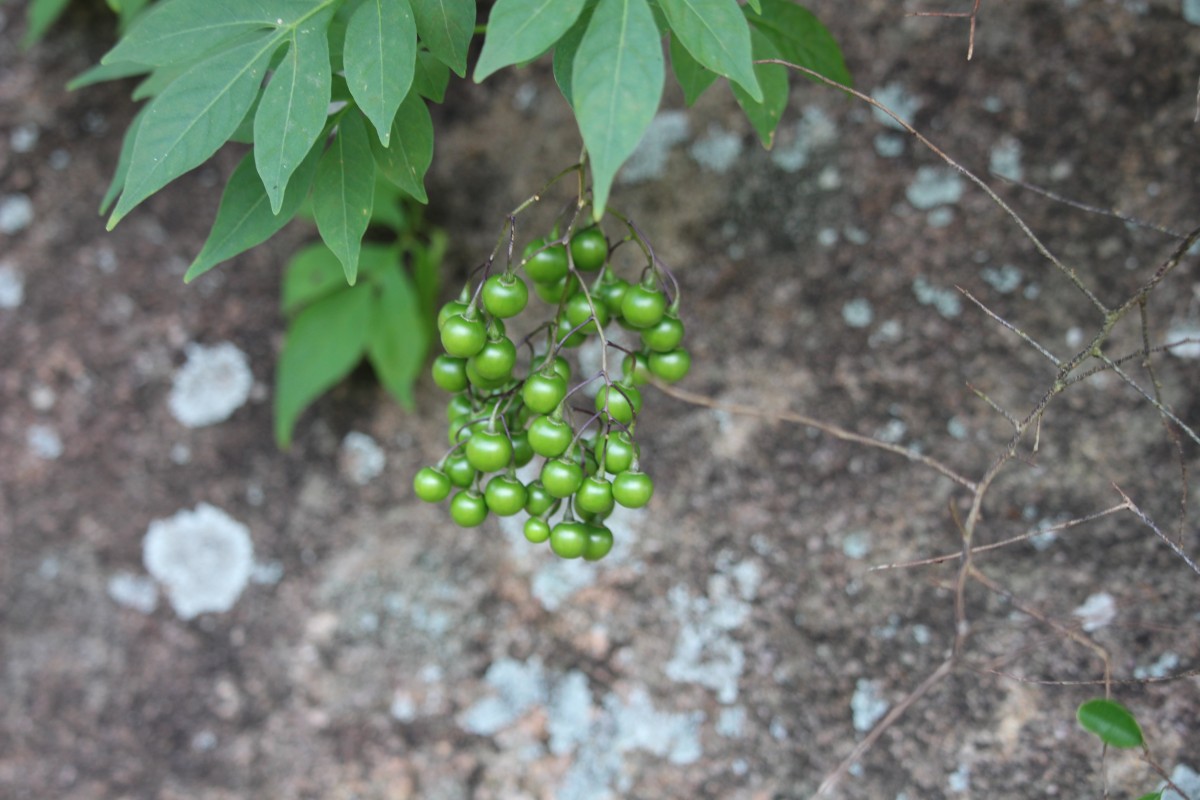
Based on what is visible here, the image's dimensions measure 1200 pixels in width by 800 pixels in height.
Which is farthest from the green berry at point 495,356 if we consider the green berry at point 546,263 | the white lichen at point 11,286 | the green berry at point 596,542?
the white lichen at point 11,286

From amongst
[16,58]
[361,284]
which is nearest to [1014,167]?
[361,284]

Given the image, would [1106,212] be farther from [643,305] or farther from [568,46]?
[568,46]

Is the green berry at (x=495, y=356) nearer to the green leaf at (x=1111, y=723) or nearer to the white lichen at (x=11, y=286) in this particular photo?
the green leaf at (x=1111, y=723)

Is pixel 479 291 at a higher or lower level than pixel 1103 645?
higher

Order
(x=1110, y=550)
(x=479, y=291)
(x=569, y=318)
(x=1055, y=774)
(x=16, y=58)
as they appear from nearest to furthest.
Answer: (x=479, y=291) → (x=569, y=318) → (x=1055, y=774) → (x=1110, y=550) → (x=16, y=58)

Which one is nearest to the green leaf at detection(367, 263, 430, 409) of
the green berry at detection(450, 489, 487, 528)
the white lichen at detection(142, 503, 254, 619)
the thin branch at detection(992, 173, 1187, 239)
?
the white lichen at detection(142, 503, 254, 619)

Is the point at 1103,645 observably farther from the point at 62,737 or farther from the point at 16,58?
the point at 16,58
